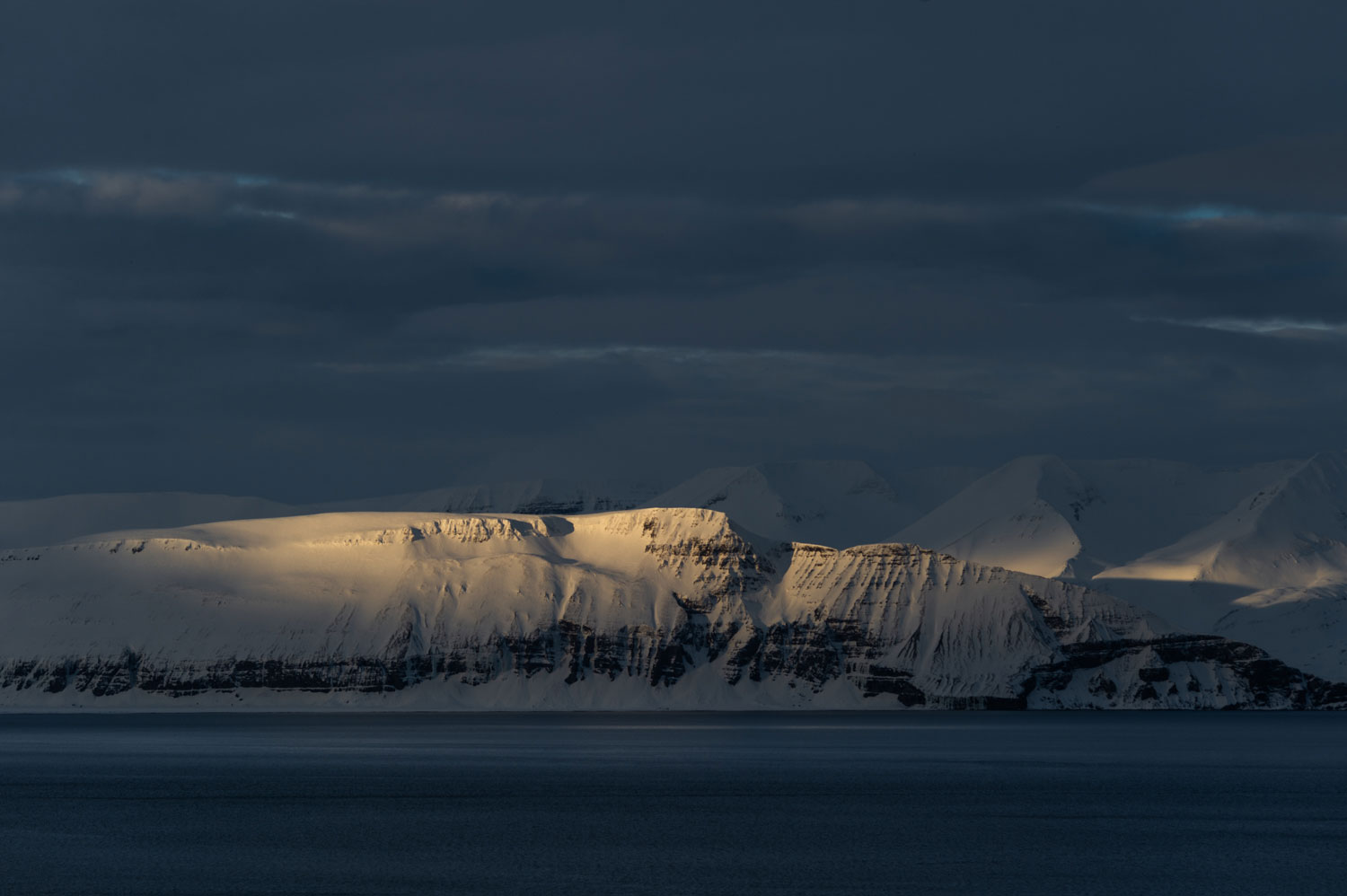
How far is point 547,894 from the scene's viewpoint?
112 metres

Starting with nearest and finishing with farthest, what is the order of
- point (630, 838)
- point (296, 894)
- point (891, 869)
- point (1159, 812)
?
point (296, 894) → point (891, 869) → point (630, 838) → point (1159, 812)

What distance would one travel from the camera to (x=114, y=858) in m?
128

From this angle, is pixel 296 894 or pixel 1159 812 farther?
pixel 1159 812

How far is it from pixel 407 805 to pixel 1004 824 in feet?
179

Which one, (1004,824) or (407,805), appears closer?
(1004,824)

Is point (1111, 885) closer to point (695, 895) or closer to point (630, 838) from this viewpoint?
point (695, 895)

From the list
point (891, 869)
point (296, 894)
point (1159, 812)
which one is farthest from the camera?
point (1159, 812)

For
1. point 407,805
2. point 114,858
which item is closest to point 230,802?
point 407,805

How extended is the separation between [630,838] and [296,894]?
116 ft

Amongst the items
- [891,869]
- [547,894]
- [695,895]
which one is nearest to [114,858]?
[547,894]

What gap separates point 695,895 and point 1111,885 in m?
27.1

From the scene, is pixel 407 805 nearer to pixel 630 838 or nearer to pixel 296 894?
pixel 630 838

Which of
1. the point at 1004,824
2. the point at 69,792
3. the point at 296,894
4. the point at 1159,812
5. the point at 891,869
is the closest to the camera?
the point at 296,894

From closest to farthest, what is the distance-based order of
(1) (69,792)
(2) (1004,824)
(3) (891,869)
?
(3) (891,869) < (2) (1004,824) < (1) (69,792)
